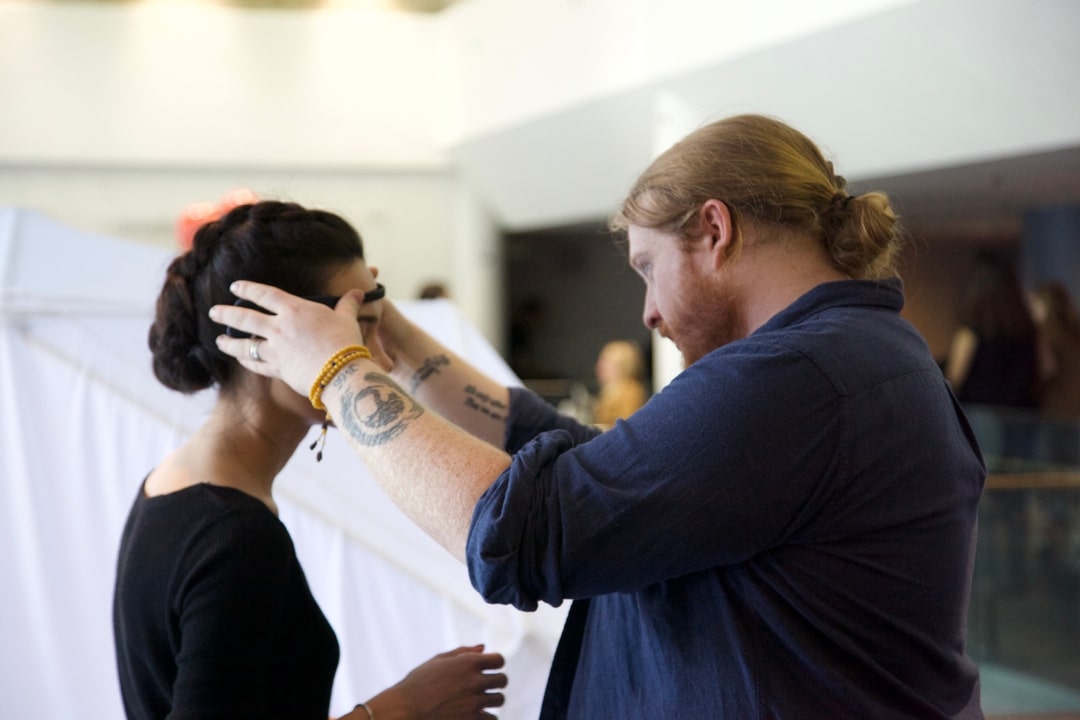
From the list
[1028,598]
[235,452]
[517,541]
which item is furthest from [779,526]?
[1028,598]

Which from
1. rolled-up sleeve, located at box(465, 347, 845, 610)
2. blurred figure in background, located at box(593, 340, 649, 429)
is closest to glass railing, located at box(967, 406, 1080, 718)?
blurred figure in background, located at box(593, 340, 649, 429)

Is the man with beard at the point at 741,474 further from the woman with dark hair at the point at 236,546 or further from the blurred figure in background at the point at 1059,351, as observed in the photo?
the blurred figure in background at the point at 1059,351

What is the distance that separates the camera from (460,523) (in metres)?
1.04

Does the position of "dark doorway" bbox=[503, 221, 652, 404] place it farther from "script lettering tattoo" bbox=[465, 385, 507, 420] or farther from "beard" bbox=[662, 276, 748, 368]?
"beard" bbox=[662, 276, 748, 368]

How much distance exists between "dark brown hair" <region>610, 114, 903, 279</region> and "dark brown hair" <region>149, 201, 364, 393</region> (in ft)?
1.36

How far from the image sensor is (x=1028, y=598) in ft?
13.3

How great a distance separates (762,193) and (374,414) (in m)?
0.48

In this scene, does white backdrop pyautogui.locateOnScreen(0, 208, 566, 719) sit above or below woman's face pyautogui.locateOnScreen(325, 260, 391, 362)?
below

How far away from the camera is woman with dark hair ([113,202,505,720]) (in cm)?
117

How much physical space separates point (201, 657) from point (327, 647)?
0.21 metres

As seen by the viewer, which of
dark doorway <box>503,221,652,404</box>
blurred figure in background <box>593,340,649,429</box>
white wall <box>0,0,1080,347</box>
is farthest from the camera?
dark doorway <box>503,221,652,404</box>

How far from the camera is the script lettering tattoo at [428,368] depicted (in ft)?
5.48

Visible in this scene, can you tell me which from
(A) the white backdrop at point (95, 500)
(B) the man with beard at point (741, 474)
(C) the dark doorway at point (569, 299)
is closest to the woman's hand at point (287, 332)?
(B) the man with beard at point (741, 474)

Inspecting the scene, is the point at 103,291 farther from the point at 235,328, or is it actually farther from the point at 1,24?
the point at 1,24
